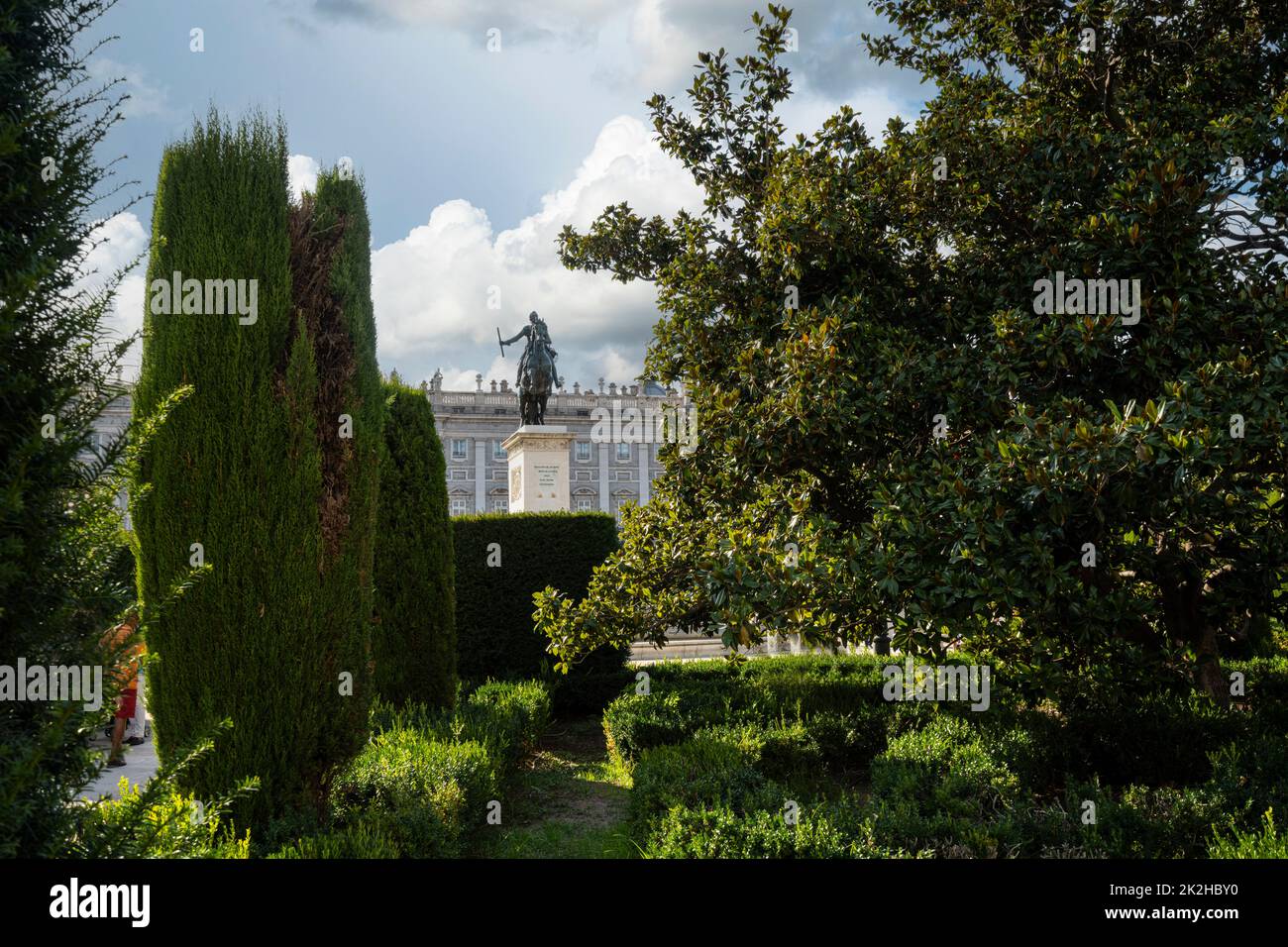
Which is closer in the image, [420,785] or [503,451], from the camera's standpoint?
[420,785]

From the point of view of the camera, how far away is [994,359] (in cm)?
608

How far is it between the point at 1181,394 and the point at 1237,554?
7.45 feet

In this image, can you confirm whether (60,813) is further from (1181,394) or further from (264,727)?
(1181,394)

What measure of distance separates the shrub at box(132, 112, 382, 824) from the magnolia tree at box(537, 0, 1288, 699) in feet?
8.74

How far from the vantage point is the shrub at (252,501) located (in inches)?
213

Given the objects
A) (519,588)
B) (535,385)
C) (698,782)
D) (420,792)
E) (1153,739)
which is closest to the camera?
(698,782)

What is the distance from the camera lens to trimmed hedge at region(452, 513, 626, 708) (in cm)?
1298

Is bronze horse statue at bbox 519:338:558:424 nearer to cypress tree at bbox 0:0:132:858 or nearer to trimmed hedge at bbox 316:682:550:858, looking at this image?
trimmed hedge at bbox 316:682:550:858

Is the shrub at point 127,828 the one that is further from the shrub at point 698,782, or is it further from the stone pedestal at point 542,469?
the stone pedestal at point 542,469

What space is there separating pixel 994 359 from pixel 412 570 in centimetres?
681

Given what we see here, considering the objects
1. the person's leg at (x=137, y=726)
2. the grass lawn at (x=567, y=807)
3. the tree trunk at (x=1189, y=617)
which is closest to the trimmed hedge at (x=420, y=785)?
the grass lawn at (x=567, y=807)
